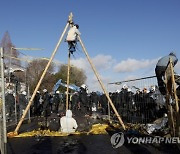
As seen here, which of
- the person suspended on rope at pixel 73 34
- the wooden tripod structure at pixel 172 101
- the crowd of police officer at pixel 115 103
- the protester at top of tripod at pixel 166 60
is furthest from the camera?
the person suspended on rope at pixel 73 34

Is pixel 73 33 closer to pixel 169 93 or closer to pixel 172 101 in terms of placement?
pixel 169 93

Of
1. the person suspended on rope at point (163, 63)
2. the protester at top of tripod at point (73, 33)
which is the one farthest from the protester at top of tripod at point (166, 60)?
the protester at top of tripod at point (73, 33)

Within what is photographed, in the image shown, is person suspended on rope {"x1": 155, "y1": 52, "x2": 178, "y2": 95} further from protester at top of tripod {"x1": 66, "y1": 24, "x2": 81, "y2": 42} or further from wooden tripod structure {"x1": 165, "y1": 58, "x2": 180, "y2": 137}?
protester at top of tripod {"x1": 66, "y1": 24, "x2": 81, "y2": 42}

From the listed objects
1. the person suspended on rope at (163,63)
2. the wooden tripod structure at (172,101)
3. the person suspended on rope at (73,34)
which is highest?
the person suspended on rope at (73,34)

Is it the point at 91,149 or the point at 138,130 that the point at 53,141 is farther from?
the point at 138,130

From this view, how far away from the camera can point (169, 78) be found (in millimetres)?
8422

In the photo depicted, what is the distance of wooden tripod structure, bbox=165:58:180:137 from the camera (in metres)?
8.13

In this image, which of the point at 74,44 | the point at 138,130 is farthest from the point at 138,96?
the point at 74,44

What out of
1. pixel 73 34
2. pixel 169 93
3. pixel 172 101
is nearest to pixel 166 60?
pixel 169 93

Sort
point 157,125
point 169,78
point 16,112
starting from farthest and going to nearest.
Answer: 1. point 16,112
2. point 157,125
3. point 169,78

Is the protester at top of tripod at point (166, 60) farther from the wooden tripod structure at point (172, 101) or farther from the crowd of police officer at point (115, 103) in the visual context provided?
the crowd of police officer at point (115, 103)

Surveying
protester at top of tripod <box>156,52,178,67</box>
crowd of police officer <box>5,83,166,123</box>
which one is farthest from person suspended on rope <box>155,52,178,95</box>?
crowd of police officer <box>5,83,166,123</box>

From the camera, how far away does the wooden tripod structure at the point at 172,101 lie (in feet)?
26.7

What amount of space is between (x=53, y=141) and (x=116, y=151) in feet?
9.53
